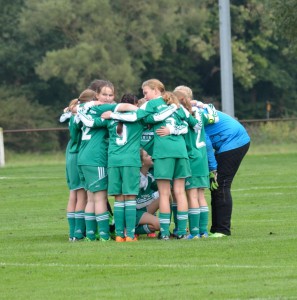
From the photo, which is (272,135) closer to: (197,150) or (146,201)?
(146,201)

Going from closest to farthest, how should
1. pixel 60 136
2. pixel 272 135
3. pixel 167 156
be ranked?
1. pixel 167 156
2. pixel 272 135
3. pixel 60 136

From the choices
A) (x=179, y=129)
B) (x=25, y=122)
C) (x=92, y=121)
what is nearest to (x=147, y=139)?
(x=179, y=129)

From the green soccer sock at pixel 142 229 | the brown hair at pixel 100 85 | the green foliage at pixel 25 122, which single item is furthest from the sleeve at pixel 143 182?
the green foliage at pixel 25 122

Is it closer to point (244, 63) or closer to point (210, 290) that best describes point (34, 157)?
point (244, 63)

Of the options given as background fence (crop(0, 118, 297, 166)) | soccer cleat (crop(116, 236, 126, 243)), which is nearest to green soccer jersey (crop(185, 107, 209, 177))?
soccer cleat (crop(116, 236, 126, 243))

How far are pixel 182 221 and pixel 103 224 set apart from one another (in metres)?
0.99

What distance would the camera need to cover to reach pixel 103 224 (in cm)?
1497

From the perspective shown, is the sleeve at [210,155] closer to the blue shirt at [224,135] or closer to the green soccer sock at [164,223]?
the blue shirt at [224,135]

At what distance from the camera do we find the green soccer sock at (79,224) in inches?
605

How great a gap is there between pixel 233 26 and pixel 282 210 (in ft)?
173

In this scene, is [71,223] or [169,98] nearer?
[169,98]

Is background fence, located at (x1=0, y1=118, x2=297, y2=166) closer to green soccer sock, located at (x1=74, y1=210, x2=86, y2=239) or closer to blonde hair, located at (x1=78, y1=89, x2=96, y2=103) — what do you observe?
green soccer sock, located at (x1=74, y1=210, x2=86, y2=239)

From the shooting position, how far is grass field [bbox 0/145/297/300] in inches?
422

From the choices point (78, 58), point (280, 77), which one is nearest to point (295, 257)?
point (78, 58)
